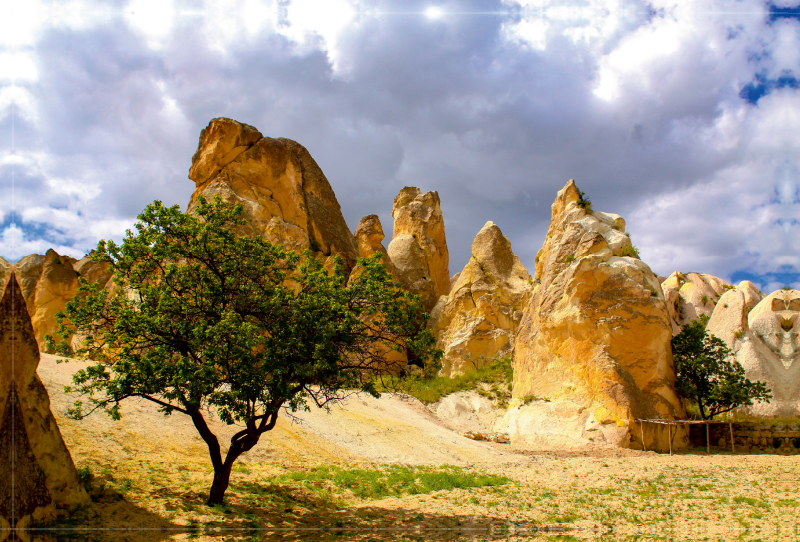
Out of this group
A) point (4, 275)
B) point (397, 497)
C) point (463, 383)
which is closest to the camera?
point (4, 275)

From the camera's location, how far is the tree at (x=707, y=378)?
22438 millimetres

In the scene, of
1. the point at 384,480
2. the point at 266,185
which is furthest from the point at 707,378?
the point at 266,185

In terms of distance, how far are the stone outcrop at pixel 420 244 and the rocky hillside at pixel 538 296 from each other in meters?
0.13

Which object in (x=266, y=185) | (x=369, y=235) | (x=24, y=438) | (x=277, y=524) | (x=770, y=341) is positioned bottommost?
(x=277, y=524)

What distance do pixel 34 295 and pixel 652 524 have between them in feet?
129

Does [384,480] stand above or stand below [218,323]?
below

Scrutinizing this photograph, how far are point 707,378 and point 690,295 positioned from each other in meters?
27.9

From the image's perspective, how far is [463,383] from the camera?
29062 millimetres

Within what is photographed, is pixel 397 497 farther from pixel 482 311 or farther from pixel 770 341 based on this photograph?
pixel 770 341

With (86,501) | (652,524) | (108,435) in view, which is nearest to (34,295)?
(108,435)

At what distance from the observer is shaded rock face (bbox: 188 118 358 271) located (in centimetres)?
3047

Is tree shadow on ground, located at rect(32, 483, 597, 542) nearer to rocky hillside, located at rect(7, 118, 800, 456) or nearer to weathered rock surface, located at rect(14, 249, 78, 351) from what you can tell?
rocky hillside, located at rect(7, 118, 800, 456)

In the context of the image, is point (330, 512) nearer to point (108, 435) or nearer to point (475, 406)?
point (108, 435)

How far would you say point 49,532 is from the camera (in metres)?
6.99
